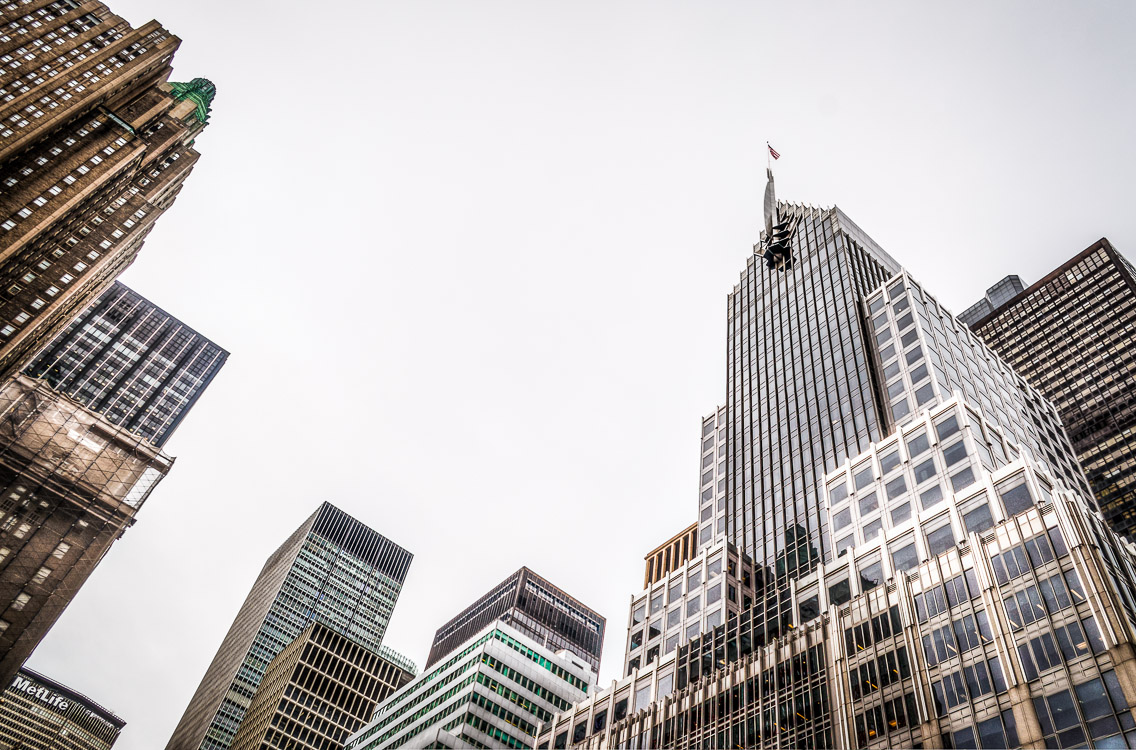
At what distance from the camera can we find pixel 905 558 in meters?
58.2

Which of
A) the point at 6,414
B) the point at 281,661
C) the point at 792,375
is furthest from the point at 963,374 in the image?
the point at 281,661

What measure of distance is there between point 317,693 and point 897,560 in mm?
142301

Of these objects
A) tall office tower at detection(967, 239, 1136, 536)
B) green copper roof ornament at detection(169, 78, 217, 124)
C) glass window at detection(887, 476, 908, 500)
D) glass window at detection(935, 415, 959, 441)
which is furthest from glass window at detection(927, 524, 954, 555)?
green copper roof ornament at detection(169, 78, 217, 124)

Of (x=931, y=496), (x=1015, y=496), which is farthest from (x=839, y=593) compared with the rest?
(x=1015, y=496)

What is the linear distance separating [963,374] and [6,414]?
132m

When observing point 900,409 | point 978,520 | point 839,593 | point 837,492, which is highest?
point 900,409

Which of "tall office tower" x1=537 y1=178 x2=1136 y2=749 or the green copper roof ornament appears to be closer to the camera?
"tall office tower" x1=537 y1=178 x2=1136 y2=749

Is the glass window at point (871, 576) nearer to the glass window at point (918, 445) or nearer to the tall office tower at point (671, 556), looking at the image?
the glass window at point (918, 445)

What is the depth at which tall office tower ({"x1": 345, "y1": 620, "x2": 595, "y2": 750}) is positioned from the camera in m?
94.4

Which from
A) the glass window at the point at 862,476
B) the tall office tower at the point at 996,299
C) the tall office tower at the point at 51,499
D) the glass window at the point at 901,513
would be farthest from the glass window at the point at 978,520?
the tall office tower at the point at 996,299

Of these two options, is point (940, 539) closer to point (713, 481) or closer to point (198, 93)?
point (713, 481)

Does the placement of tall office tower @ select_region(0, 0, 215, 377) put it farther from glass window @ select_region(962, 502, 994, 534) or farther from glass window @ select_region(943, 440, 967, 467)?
glass window @ select_region(962, 502, 994, 534)

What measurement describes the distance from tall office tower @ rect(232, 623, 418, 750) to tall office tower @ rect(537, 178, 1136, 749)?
100 meters

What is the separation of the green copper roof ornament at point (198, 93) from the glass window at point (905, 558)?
14955 centimetres
